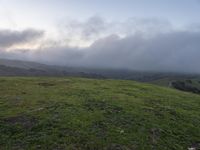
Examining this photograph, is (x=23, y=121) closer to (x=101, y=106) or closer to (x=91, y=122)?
(x=91, y=122)

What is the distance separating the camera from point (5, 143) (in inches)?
772

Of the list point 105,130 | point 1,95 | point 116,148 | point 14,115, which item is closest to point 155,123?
point 105,130

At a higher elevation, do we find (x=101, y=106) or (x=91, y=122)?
(x=101, y=106)

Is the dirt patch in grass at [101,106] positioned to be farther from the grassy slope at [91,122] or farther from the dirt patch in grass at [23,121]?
the dirt patch in grass at [23,121]

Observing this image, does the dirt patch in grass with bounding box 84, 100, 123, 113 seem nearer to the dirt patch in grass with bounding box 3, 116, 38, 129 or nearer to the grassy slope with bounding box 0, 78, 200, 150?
the grassy slope with bounding box 0, 78, 200, 150

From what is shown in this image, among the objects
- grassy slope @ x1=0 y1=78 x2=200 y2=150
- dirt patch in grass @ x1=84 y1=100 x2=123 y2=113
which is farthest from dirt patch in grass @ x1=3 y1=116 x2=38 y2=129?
dirt patch in grass @ x1=84 y1=100 x2=123 y2=113

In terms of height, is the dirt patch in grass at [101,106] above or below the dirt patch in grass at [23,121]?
above

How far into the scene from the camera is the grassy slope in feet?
66.2

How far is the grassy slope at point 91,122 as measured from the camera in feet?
66.2

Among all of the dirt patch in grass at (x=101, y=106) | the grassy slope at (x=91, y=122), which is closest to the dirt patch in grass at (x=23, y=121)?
the grassy slope at (x=91, y=122)

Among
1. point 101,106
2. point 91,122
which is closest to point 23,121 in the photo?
point 91,122

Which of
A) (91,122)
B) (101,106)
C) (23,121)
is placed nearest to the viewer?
(23,121)

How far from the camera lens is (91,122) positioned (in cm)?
2433

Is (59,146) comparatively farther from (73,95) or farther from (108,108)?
(73,95)
